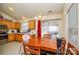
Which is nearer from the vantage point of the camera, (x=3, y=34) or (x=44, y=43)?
(x=3, y=34)

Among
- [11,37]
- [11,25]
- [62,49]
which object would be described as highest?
[11,25]

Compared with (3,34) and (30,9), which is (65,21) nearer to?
(30,9)

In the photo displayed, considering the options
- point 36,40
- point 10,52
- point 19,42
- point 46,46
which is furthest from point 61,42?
point 10,52

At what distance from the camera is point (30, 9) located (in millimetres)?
1408

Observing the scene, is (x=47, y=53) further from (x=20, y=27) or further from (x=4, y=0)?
(x=4, y=0)

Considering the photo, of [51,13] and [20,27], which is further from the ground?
[51,13]

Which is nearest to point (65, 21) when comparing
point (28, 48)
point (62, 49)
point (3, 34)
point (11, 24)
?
point (62, 49)

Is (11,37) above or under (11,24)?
under

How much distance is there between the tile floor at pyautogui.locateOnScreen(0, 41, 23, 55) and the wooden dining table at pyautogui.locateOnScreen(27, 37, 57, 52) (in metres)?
0.16

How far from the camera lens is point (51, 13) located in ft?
4.61

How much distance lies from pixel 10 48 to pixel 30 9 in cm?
56

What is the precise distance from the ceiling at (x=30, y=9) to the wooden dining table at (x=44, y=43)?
327mm

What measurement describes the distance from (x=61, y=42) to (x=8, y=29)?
0.72 meters

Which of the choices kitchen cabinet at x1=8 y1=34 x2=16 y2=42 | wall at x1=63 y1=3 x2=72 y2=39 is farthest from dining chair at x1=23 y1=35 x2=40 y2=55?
wall at x1=63 y1=3 x2=72 y2=39
